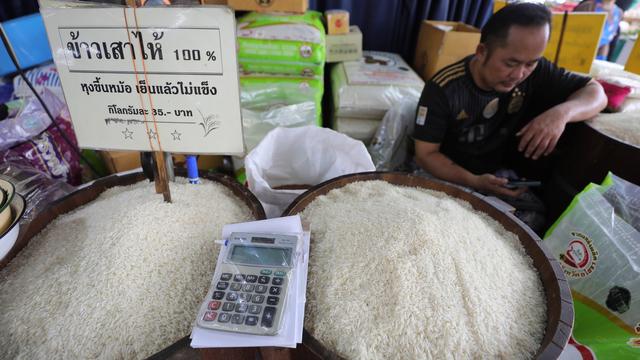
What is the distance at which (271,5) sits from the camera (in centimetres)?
153

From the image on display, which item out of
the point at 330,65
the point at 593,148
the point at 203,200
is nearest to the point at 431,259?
the point at 203,200

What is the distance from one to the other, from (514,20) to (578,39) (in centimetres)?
76

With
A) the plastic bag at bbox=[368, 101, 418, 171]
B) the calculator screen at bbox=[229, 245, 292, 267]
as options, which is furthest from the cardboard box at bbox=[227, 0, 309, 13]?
the calculator screen at bbox=[229, 245, 292, 267]

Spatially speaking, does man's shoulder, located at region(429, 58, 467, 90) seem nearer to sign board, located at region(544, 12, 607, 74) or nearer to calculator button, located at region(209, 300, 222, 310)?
sign board, located at region(544, 12, 607, 74)

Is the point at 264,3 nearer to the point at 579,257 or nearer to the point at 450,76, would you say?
the point at 450,76

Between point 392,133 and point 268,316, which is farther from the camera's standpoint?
point 392,133

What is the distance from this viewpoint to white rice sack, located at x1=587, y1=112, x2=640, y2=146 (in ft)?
3.45

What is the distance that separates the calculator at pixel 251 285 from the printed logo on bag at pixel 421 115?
91 centimetres

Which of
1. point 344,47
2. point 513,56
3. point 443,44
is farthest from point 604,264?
point 344,47

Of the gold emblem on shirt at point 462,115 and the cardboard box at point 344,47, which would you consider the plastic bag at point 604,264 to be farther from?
the cardboard box at point 344,47

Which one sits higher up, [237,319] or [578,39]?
[578,39]

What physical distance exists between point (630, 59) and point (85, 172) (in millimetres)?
2155

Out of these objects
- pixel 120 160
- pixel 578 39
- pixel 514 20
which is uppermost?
pixel 514 20

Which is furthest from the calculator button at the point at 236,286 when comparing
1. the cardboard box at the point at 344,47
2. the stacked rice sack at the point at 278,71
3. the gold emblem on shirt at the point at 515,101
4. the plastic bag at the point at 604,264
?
the cardboard box at the point at 344,47
